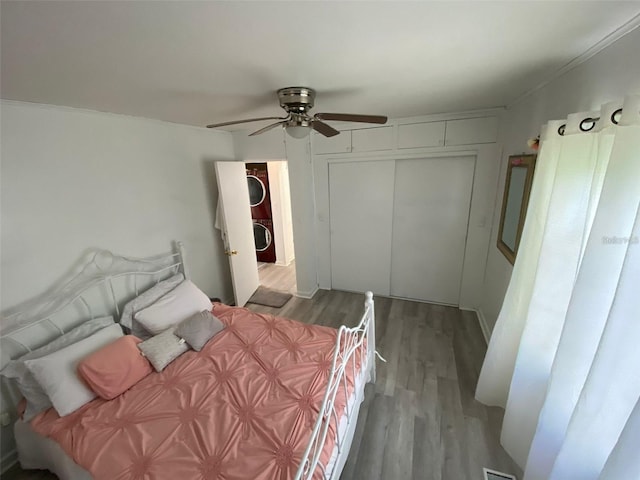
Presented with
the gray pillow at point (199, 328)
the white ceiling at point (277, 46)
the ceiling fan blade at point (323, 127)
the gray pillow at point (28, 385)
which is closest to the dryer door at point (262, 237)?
the gray pillow at point (199, 328)

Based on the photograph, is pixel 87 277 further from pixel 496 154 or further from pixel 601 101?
pixel 496 154

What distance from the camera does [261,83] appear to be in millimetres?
1529

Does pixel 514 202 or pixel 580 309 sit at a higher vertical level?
pixel 514 202

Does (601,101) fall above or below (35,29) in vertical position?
below

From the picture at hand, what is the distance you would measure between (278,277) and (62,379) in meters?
3.13

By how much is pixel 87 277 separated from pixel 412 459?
2696 mm

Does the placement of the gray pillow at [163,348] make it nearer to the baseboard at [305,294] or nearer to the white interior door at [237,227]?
the white interior door at [237,227]

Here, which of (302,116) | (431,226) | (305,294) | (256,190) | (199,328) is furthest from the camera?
(256,190)

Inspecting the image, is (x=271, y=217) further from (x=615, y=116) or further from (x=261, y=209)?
(x=615, y=116)

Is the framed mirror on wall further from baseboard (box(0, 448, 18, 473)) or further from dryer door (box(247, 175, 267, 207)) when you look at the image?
baseboard (box(0, 448, 18, 473))

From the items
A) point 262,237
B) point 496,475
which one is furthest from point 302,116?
point 262,237

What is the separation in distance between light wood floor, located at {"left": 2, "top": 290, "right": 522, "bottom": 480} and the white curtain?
0.26 m

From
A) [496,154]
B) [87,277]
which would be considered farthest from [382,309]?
[87,277]

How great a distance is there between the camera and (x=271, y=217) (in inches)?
201
